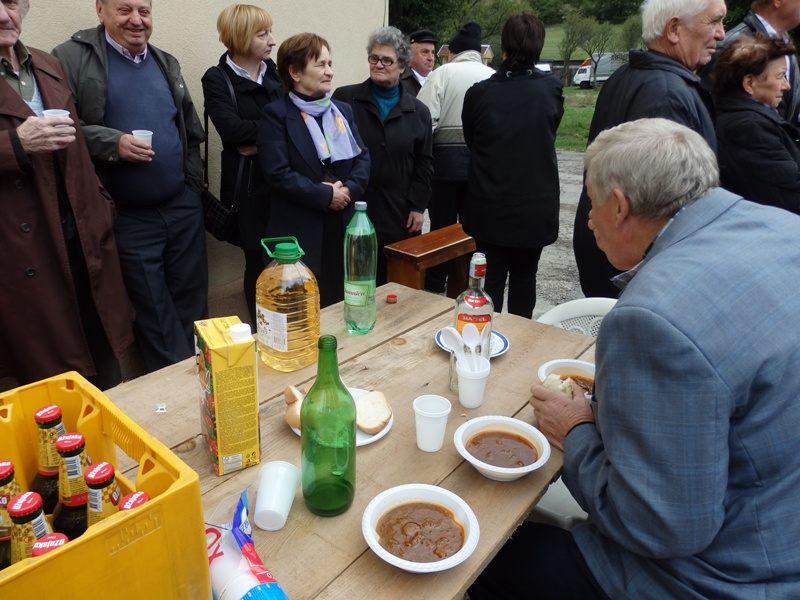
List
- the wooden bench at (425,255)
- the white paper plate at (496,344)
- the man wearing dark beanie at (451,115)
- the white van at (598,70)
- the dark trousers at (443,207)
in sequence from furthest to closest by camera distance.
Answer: the white van at (598,70) → the dark trousers at (443,207) → the man wearing dark beanie at (451,115) → the wooden bench at (425,255) → the white paper plate at (496,344)

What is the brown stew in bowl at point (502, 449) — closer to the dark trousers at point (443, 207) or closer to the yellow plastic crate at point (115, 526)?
the yellow plastic crate at point (115, 526)

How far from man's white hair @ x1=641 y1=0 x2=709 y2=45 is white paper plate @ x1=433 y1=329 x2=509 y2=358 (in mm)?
1727

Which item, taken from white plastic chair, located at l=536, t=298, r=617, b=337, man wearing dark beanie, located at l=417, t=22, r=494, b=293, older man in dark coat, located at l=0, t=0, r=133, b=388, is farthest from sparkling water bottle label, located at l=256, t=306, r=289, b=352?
man wearing dark beanie, located at l=417, t=22, r=494, b=293

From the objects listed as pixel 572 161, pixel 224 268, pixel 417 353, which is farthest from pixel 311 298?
pixel 572 161

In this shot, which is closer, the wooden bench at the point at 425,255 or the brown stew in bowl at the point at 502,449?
the brown stew in bowl at the point at 502,449

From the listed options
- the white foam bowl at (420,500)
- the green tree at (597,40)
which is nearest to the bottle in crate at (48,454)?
the white foam bowl at (420,500)

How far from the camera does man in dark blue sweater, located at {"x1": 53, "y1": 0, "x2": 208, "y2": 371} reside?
2.77 metres

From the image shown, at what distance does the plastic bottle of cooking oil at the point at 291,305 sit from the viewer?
178 cm

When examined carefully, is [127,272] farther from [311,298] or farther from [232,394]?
[232,394]

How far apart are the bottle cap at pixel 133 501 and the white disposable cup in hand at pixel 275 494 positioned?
1.26 ft

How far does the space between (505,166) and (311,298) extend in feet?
6.33

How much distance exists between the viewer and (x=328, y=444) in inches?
49.4

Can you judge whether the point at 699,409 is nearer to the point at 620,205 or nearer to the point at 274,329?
the point at 620,205

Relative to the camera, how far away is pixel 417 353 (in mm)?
1975
